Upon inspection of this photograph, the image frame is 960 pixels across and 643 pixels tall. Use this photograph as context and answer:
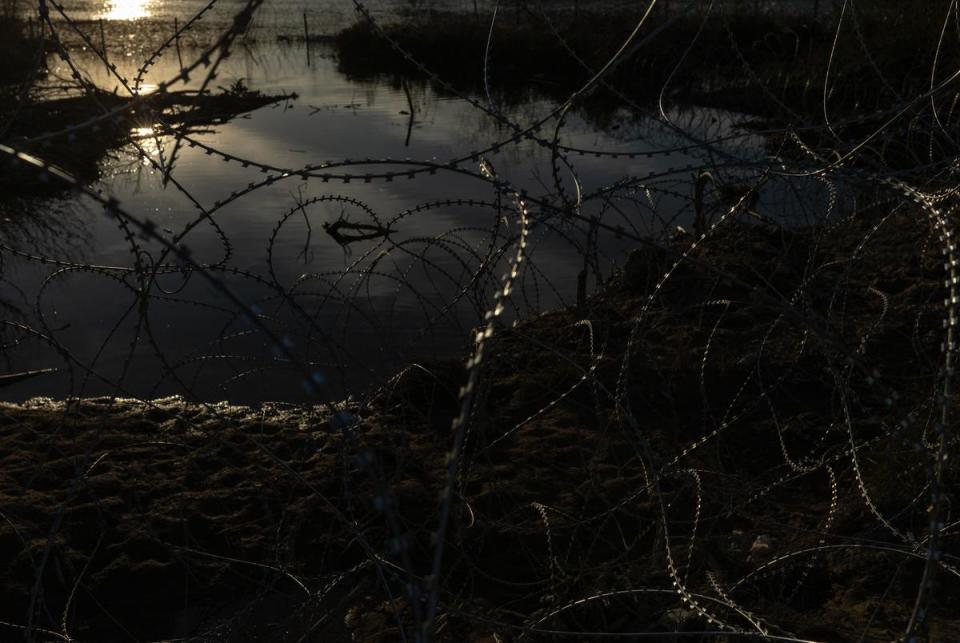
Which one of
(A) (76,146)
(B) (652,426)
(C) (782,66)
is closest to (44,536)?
(B) (652,426)

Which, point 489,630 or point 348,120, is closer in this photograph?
point 489,630

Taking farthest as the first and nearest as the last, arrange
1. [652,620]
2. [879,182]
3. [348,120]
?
[348,120]
[652,620]
[879,182]

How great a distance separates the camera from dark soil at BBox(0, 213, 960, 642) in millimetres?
2977

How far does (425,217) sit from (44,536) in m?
6.39

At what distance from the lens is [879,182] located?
85.7 inches

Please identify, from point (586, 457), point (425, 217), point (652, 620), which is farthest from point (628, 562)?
point (425, 217)

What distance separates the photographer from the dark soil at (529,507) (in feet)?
9.77

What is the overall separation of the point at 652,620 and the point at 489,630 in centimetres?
53

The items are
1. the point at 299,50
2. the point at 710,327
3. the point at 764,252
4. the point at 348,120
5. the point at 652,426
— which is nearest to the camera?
the point at 652,426

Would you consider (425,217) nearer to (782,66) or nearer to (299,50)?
(782,66)

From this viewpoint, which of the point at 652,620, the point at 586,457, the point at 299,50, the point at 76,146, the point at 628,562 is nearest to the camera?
the point at 652,620

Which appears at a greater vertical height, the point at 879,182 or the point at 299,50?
the point at 879,182

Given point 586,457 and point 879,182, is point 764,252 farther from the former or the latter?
point 879,182

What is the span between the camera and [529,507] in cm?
398
